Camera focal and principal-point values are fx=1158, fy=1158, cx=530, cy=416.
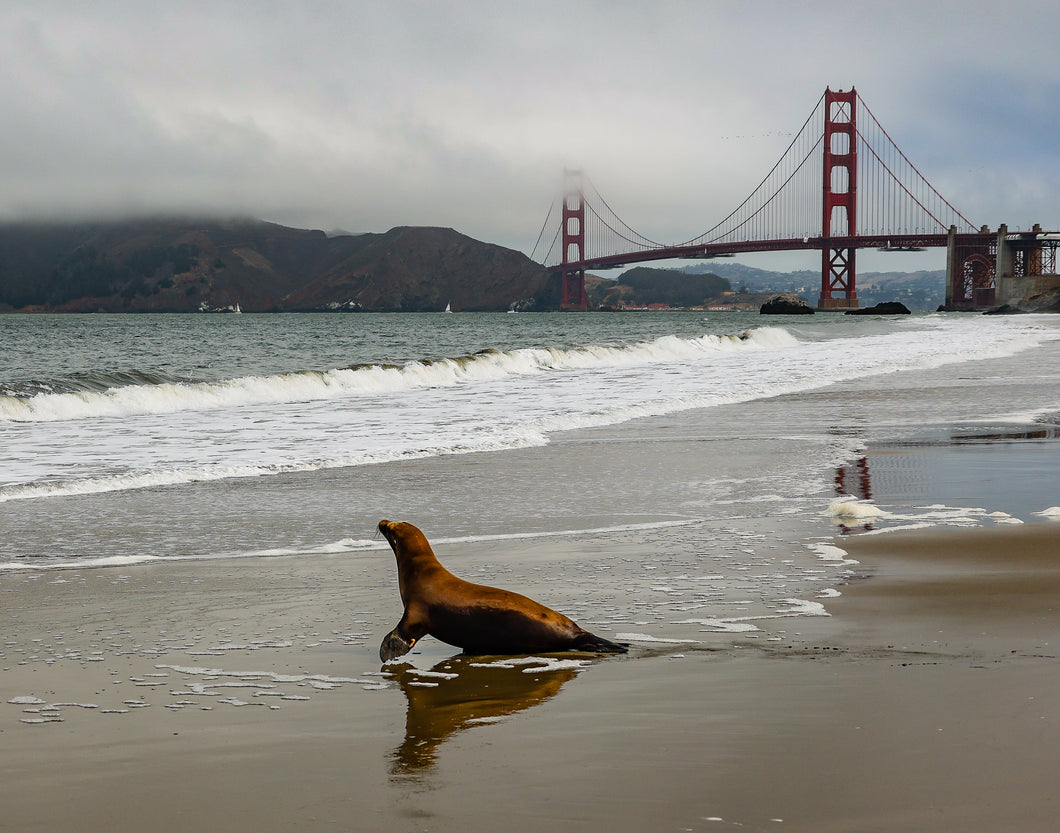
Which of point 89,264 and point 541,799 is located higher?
point 89,264

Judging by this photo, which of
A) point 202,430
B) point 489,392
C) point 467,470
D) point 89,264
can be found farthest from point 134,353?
point 89,264

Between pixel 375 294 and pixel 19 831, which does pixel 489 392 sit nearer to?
pixel 19 831

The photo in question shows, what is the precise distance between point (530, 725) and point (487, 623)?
77 cm

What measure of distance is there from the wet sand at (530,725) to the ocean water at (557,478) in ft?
1.89

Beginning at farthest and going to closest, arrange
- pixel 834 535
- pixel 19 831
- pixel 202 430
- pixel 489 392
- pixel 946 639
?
1. pixel 489 392
2. pixel 202 430
3. pixel 834 535
4. pixel 946 639
5. pixel 19 831

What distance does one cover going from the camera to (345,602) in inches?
165

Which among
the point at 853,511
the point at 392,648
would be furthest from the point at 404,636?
the point at 853,511

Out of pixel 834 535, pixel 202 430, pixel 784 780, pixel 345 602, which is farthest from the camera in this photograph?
pixel 202 430

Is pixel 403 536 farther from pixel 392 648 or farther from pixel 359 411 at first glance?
pixel 359 411

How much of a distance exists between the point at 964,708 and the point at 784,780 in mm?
681

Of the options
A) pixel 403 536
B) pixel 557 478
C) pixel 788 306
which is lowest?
pixel 557 478

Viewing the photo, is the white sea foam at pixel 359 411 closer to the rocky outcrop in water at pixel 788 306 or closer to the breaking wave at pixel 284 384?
the breaking wave at pixel 284 384

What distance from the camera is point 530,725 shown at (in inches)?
105

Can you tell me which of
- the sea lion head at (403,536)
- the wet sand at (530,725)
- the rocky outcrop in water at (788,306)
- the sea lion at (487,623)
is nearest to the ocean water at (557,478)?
the sea lion at (487,623)
